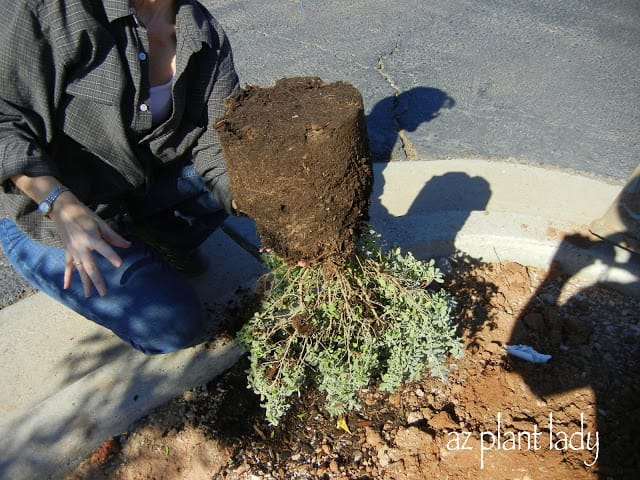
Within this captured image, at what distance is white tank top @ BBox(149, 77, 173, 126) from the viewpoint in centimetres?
182

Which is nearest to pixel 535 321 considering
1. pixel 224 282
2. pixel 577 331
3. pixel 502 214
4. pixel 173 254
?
pixel 577 331

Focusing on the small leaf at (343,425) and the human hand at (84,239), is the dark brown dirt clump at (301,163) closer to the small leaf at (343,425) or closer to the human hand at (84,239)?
the human hand at (84,239)

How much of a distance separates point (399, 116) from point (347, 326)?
6.79 feet

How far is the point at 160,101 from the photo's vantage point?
6.02 ft

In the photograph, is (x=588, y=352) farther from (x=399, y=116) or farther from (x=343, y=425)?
(x=399, y=116)

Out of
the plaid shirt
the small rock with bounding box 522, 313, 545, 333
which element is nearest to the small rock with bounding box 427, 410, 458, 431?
the small rock with bounding box 522, 313, 545, 333

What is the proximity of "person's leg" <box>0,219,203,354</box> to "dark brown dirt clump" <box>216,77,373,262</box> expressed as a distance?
26.0 inches

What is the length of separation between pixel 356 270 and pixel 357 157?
1.36ft

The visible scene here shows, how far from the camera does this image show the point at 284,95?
1.43 metres

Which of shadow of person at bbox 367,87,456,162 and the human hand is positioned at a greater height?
the human hand

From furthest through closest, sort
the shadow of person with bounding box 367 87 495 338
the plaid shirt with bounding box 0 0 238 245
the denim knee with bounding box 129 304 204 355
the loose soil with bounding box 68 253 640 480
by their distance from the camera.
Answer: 1. the shadow of person with bounding box 367 87 495 338
2. the denim knee with bounding box 129 304 204 355
3. the loose soil with bounding box 68 253 640 480
4. the plaid shirt with bounding box 0 0 238 245

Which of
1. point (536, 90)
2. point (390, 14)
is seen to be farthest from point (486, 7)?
point (536, 90)

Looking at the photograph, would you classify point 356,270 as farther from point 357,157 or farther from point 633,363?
point 633,363

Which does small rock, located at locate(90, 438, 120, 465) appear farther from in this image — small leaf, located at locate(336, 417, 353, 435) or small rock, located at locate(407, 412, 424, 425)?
small rock, located at locate(407, 412, 424, 425)
